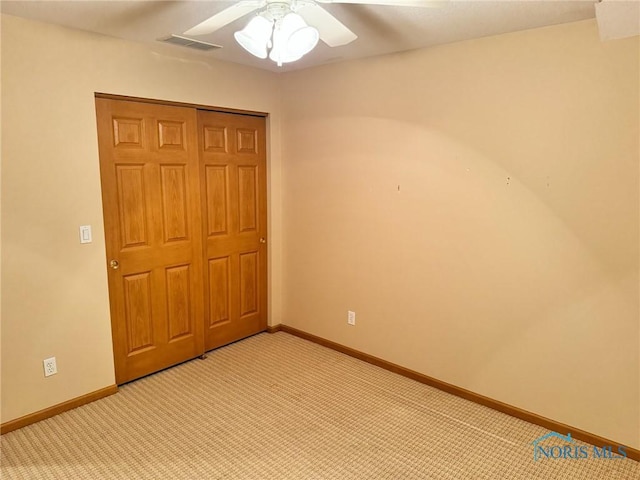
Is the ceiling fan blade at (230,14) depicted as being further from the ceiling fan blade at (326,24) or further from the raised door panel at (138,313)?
the raised door panel at (138,313)

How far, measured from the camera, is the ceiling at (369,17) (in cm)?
217

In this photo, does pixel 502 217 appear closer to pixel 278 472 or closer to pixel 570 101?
pixel 570 101

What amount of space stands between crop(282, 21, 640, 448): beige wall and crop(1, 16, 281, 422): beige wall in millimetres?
1593

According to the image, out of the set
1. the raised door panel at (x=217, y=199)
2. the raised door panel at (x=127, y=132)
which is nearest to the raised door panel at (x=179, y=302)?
the raised door panel at (x=217, y=199)

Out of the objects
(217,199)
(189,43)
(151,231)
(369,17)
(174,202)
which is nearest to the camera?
(369,17)

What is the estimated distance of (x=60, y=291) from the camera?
2.73m

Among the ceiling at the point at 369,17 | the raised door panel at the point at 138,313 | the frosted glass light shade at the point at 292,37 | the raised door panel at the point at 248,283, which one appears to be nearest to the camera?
the frosted glass light shade at the point at 292,37

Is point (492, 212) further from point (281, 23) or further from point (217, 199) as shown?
point (217, 199)

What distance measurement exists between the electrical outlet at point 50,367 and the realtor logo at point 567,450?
2952mm

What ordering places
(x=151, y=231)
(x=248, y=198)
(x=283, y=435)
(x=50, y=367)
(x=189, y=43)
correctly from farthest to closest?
1. (x=248, y=198)
2. (x=151, y=231)
3. (x=189, y=43)
4. (x=50, y=367)
5. (x=283, y=435)

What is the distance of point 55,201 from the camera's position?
104 inches

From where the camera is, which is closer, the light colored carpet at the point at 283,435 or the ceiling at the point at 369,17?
the ceiling at the point at 369,17

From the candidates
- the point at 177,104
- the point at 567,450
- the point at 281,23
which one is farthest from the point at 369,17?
the point at 567,450

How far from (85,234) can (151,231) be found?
472mm
